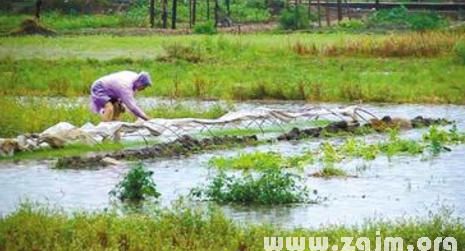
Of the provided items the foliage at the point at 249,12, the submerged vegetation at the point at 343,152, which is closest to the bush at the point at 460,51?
the submerged vegetation at the point at 343,152

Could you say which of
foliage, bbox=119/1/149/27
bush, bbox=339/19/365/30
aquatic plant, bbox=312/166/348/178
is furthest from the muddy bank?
foliage, bbox=119/1/149/27

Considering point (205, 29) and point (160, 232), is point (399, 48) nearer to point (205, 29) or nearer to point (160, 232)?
point (205, 29)

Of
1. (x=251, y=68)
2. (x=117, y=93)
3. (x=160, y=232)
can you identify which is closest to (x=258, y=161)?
(x=117, y=93)

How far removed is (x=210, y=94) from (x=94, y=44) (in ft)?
40.6

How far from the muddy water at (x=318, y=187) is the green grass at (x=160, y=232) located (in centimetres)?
153

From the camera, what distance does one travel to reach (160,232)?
30.1 feet

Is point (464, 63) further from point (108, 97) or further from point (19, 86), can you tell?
point (108, 97)

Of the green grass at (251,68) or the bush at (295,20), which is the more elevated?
the green grass at (251,68)

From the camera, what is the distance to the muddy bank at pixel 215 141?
14.3m

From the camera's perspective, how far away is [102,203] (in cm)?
1189

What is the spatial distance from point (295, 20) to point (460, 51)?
17876 mm

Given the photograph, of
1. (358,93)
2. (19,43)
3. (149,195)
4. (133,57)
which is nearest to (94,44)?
(19,43)

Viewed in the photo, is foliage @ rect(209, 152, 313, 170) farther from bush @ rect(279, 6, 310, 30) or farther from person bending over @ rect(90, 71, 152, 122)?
bush @ rect(279, 6, 310, 30)

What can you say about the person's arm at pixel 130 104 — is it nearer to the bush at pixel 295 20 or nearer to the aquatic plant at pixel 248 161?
the aquatic plant at pixel 248 161
